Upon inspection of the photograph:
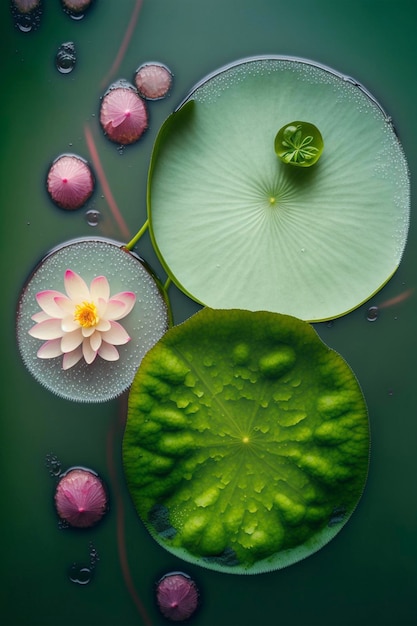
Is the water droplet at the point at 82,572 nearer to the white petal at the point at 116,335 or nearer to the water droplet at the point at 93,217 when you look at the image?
the white petal at the point at 116,335

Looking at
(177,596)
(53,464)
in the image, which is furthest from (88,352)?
(177,596)

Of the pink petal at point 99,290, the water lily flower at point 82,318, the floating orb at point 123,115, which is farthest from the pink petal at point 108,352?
the floating orb at point 123,115

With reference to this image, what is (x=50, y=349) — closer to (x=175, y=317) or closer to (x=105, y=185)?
(x=175, y=317)

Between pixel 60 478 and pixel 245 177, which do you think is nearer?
pixel 245 177

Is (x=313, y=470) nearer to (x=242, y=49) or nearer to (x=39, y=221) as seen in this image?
(x=39, y=221)

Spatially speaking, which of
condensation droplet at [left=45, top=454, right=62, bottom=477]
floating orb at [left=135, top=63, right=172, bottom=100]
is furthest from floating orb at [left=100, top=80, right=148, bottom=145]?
condensation droplet at [left=45, top=454, right=62, bottom=477]

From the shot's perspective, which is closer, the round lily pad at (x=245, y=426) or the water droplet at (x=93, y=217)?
the round lily pad at (x=245, y=426)

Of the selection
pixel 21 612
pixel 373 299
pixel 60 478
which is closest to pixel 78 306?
pixel 60 478
